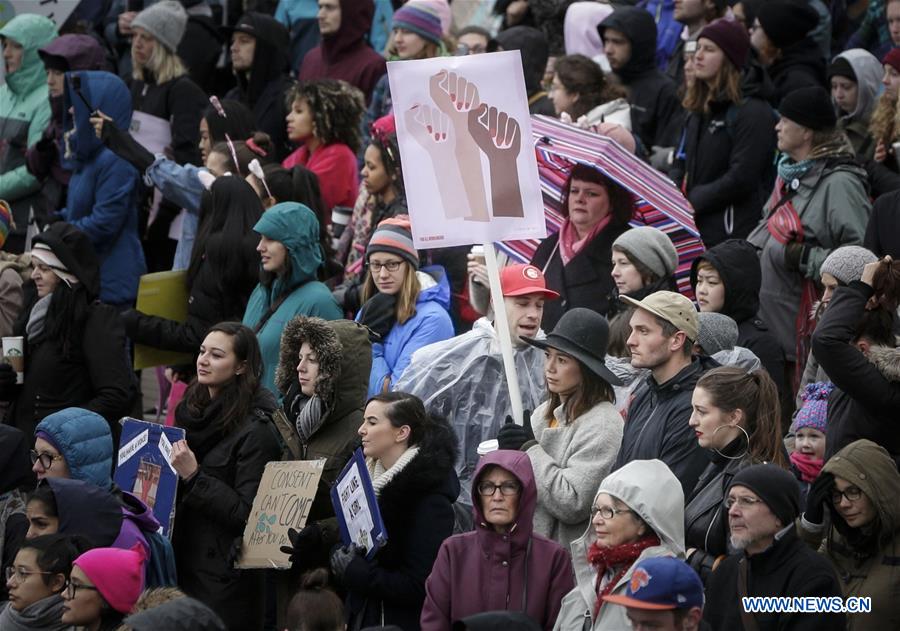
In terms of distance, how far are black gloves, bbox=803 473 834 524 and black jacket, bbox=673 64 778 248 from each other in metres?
4.39

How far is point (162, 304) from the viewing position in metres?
10.0

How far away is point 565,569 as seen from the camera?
253 inches

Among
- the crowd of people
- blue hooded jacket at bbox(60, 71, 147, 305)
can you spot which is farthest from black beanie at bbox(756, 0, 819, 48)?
blue hooded jacket at bbox(60, 71, 147, 305)

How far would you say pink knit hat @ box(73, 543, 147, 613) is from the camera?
6.30 m

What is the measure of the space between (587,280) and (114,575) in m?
3.73

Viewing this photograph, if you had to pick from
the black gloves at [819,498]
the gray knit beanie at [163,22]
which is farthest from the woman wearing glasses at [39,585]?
the gray knit beanie at [163,22]

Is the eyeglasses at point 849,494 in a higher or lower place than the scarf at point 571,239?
lower

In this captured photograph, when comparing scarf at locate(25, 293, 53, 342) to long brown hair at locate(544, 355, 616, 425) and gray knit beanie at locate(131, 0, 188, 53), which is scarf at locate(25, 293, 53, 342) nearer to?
long brown hair at locate(544, 355, 616, 425)

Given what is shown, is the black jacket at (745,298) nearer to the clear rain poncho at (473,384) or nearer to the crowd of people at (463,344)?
the crowd of people at (463,344)

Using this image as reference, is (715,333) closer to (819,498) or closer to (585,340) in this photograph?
(585,340)

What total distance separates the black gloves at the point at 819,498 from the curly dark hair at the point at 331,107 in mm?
5988

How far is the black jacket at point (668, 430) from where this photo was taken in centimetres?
686

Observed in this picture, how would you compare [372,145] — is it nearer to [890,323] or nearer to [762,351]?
[762,351]

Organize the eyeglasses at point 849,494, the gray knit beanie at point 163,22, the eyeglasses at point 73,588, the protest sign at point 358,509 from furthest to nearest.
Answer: the gray knit beanie at point 163,22
the protest sign at point 358,509
the eyeglasses at point 849,494
the eyeglasses at point 73,588
